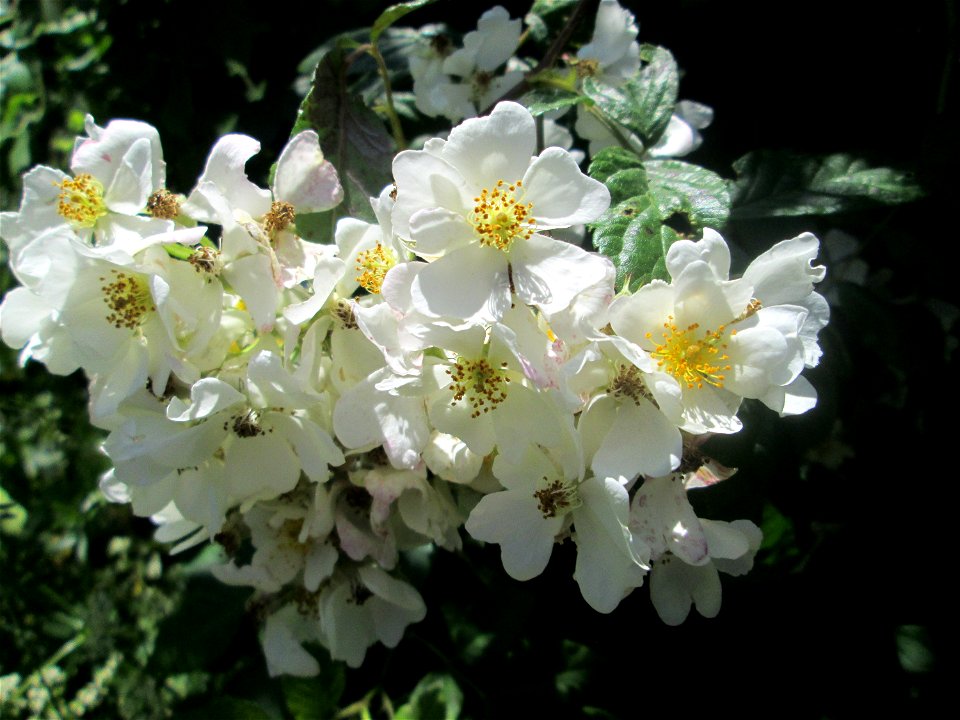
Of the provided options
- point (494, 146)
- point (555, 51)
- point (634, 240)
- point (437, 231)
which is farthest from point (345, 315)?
point (555, 51)

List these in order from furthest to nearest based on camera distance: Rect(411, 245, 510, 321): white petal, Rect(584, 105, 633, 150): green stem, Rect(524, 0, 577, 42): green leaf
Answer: Rect(524, 0, 577, 42): green leaf → Rect(584, 105, 633, 150): green stem → Rect(411, 245, 510, 321): white petal

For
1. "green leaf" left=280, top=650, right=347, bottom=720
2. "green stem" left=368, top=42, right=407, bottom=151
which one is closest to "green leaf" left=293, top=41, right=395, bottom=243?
"green stem" left=368, top=42, right=407, bottom=151

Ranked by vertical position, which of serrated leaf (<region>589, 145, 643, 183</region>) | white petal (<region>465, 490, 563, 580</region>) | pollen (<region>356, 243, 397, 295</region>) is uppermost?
serrated leaf (<region>589, 145, 643, 183</region>)

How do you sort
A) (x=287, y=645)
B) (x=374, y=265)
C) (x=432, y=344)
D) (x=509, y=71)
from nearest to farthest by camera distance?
(x=432, y=344) < (x=374, y=265) < (x=287, y=645) < (x=509, y=71)

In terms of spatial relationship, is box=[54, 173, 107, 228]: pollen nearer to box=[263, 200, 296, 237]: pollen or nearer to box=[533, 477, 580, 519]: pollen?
box=[263, 200, 296, 237]: pollen

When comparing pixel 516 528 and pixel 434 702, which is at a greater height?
pixel 516 528

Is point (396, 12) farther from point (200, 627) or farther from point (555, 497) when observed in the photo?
point (200, 627)

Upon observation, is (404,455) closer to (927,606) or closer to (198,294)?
(198,294)

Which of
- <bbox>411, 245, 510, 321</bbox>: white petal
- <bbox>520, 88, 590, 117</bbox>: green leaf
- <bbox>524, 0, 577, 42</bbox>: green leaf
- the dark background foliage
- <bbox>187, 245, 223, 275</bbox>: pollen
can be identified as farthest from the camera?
<bbox>524, 0, 577, 42</bbox>: green leaf
